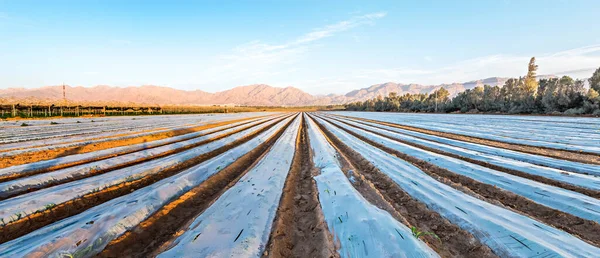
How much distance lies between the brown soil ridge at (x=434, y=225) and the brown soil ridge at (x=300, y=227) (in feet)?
3.84

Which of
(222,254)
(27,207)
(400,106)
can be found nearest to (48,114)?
(27,207)

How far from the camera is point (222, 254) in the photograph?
7.50 ft

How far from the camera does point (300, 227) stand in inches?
124

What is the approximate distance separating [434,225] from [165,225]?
3405mm

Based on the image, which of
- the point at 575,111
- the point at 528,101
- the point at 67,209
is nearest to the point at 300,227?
the point at 67,209

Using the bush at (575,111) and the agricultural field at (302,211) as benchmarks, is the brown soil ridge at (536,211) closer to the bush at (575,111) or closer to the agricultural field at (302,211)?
the agricultural field at (302,211)

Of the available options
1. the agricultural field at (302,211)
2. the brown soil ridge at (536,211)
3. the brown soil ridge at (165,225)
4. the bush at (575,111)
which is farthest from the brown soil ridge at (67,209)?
the bush at (575,111)

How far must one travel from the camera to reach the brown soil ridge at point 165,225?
259 cm

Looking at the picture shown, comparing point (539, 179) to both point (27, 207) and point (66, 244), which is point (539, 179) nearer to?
point (66, 244)

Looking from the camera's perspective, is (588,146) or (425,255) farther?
(588,146)

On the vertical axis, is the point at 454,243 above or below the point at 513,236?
below

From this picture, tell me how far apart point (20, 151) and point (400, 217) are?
9910 millimetres

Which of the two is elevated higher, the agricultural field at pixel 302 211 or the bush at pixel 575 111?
the bush at pixel 575 111

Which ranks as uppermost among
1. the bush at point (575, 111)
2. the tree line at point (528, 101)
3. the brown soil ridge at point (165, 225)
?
the tree line at point (528, 101)
